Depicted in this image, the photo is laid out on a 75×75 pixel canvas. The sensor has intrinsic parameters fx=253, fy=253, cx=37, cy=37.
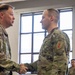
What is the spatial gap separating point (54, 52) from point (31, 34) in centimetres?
156

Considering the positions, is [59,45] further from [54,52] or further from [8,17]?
[8,17]

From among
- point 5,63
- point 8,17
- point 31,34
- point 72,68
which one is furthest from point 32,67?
point 31,34

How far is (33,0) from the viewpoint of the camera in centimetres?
358

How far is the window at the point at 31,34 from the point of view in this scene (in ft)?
11.7

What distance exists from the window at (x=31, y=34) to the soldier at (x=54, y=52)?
1256 mm

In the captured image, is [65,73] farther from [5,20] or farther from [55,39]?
[5,20]

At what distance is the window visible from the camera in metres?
3.57

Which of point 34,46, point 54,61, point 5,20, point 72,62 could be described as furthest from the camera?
point 34,46

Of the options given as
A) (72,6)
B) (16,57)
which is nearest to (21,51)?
(16,57)

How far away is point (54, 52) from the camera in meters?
2.15

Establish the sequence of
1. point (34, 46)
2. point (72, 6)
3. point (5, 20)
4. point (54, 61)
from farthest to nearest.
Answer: point (34, 46) < point (72, 6) < point (5, 20) < point (54, 61)

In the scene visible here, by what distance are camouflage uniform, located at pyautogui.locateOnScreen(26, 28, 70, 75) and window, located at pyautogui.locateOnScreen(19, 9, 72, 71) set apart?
4.38 feet

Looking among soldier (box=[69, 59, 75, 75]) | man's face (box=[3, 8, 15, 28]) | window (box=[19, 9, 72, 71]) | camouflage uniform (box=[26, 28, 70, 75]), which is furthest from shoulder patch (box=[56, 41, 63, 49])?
window (box=[19, 9, 72, 71])

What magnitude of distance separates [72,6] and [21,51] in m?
0.98
